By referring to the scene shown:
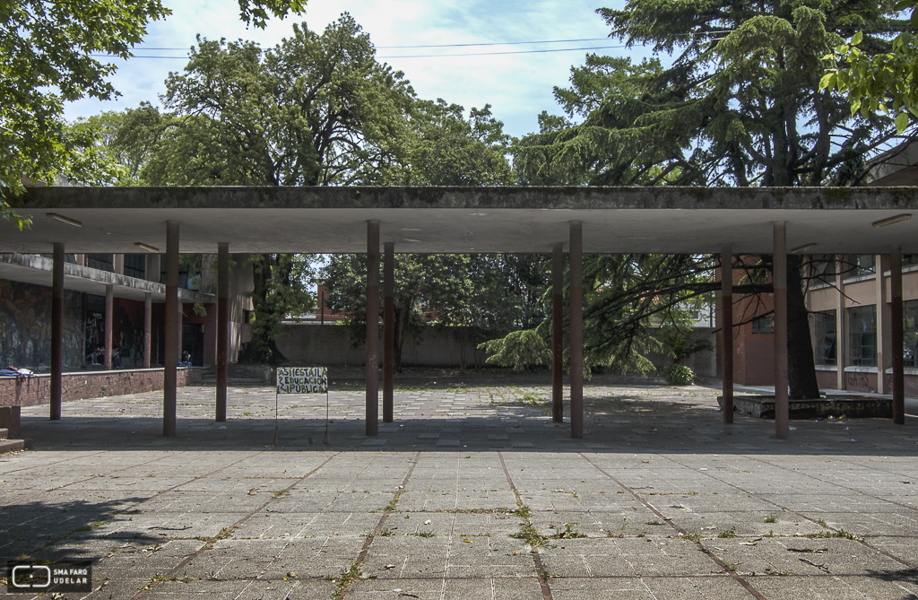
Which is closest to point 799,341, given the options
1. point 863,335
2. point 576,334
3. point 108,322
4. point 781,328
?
point 781,328

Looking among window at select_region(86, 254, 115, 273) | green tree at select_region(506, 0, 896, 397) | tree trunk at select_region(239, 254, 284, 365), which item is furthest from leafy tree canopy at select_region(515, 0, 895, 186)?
window at select_region(86, 254, 115, 273)

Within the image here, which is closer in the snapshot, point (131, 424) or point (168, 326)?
point (168, 326)

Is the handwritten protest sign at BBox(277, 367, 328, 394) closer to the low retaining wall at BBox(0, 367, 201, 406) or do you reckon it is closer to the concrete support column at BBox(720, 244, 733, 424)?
the concrete support column at BBox(720, 244, 733, 424)

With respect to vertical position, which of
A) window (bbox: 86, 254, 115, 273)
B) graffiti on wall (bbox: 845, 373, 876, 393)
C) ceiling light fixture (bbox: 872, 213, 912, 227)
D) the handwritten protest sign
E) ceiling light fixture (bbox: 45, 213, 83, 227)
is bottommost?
graffiti on wall (bbox: 845, 373, 876, 393)

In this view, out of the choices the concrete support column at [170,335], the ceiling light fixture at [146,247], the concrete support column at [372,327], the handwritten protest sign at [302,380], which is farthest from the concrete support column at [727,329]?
the ceiling light fixture at [146,247]

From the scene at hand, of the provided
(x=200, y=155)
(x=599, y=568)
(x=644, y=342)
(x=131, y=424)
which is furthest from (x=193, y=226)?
(x=200, y=155)

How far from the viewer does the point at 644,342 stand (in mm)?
20234

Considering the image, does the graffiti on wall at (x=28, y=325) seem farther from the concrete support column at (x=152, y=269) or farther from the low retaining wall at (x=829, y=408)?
the low retaining wall at (x=829, y=408)

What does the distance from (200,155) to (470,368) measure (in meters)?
17.3

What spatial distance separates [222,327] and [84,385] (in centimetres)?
870

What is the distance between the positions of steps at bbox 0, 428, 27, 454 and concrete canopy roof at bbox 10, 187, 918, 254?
3.59 m

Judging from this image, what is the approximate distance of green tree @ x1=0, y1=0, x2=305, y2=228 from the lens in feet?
31.8

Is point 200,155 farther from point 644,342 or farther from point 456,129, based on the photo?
point 644,342

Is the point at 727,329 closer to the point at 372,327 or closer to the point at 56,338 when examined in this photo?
the point at 372,327
